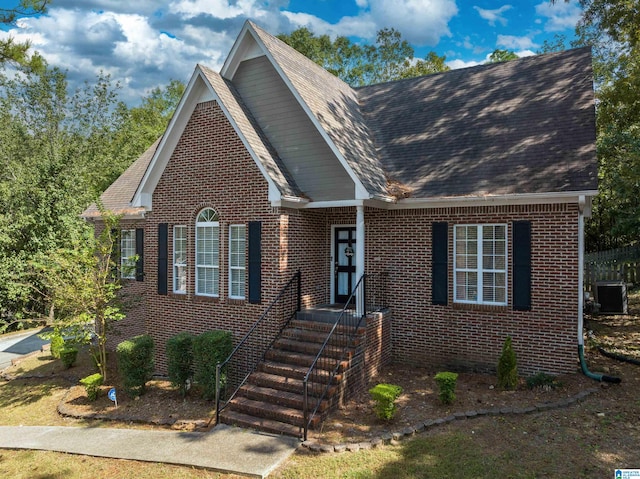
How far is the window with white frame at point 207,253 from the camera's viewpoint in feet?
37.3

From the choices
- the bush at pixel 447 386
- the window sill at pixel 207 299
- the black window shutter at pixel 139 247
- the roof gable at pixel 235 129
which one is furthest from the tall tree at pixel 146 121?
the bush at pixel 447 386

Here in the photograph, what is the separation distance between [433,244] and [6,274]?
18365 mm

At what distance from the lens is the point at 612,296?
14.5 m

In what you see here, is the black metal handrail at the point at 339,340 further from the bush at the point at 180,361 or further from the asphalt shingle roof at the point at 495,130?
the bush at the point at 180,361

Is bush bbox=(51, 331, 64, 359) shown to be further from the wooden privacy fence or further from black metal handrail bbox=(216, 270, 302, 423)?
the wooden privacy fence

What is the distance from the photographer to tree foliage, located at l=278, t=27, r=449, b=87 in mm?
31812

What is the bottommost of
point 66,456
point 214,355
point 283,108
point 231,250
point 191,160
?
point 66,456

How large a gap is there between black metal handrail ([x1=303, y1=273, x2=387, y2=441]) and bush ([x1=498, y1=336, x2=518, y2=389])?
301 centimetres

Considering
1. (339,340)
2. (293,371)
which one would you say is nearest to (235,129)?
(339,340)

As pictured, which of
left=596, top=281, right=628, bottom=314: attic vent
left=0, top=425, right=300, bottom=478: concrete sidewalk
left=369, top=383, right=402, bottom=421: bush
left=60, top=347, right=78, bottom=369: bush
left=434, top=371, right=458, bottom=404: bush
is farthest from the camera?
left=596, top=281, right=628, bottom=314: attic vent

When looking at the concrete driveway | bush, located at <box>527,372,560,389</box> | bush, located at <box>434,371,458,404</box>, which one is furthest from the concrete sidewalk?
the concrete driveway

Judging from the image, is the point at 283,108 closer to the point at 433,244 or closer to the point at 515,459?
the point at 433,244

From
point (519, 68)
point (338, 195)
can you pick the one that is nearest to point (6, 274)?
point (338, 195)

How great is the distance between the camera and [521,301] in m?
9.58
